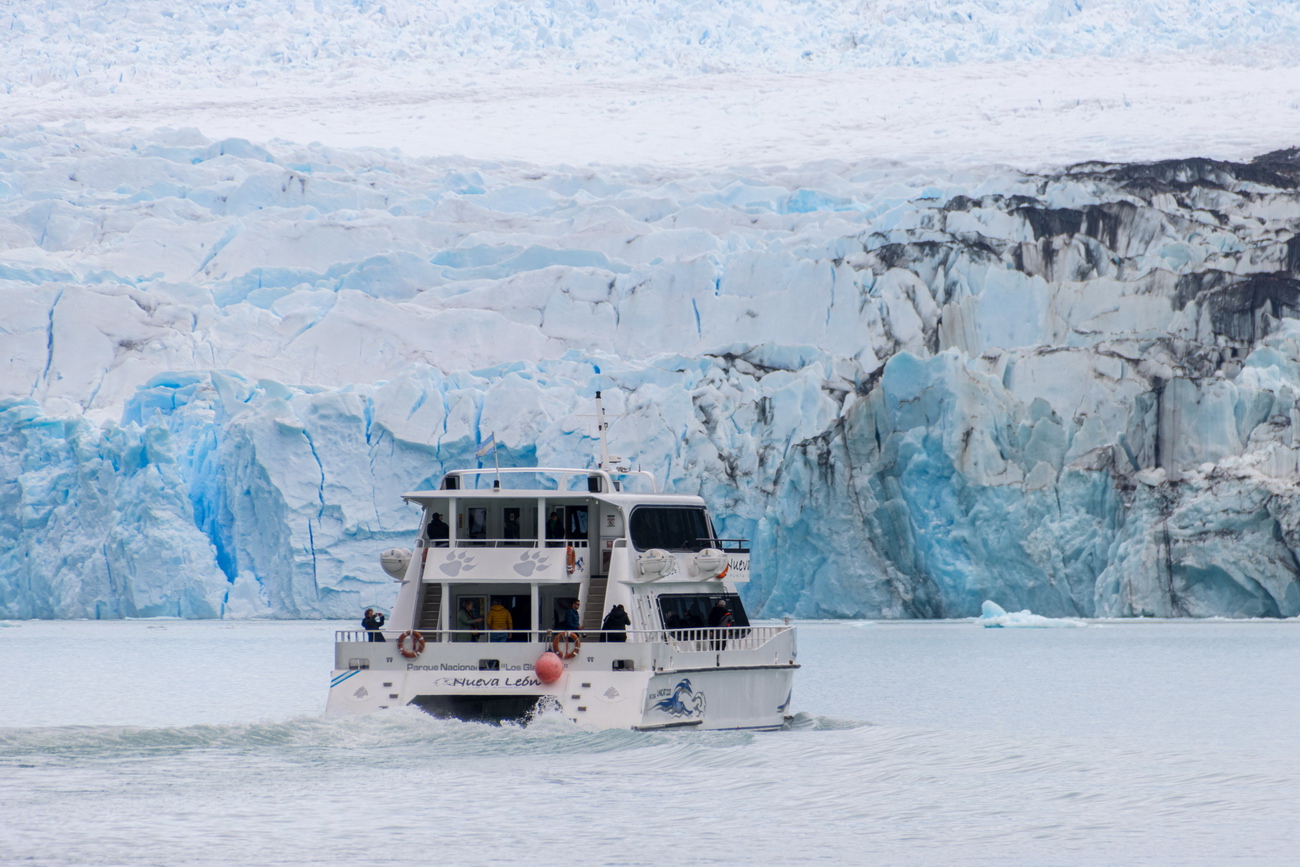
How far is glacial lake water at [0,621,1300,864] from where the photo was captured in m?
10.1

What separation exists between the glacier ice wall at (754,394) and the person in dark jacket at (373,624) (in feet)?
51.9

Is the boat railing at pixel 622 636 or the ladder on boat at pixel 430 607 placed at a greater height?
the ladder on boat at pixel 430 607

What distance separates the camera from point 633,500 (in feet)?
46.4

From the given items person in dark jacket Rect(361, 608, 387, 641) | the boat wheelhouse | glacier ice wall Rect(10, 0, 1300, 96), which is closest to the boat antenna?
the boat wheelhouse

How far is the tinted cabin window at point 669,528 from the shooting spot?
14.3m

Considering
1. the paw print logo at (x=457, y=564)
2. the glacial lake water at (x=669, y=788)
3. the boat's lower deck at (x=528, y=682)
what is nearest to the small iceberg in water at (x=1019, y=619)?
the glacial lake water at (x=669, y=788)

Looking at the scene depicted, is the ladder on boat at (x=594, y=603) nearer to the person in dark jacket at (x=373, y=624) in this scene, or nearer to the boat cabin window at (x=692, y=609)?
the boat cabin window at (x=692, y=609)

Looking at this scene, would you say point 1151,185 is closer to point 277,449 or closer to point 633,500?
point 277,449

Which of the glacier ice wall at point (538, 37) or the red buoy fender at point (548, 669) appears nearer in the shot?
the red buoy fender at point (548, 669)

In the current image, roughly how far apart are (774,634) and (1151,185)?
88.7 feet

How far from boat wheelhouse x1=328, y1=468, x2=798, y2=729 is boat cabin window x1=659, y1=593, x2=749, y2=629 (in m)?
0.02

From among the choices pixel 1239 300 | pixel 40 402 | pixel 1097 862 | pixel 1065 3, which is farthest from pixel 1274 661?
pixel 1065 3

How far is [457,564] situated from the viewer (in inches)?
545

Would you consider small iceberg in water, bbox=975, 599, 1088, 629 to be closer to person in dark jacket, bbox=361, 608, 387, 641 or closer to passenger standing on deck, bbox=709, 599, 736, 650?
passenger standing on deck, bbox=709, 599, 736, 650
